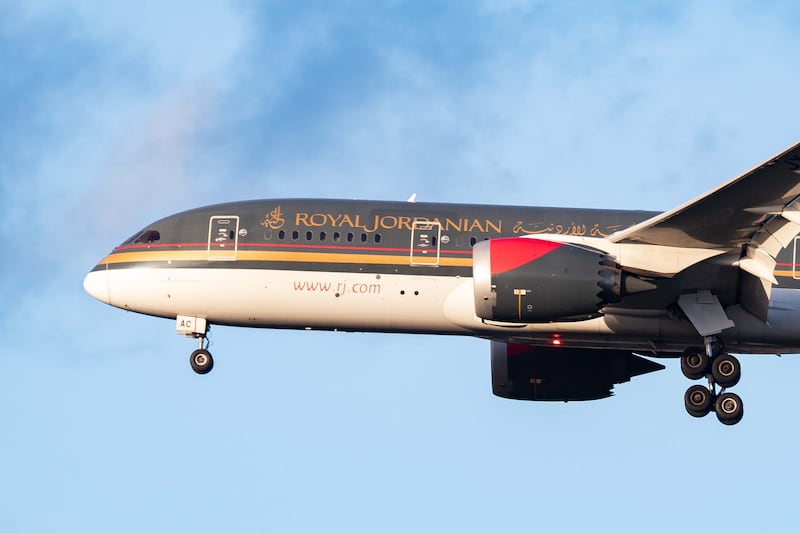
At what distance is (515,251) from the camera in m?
40.1

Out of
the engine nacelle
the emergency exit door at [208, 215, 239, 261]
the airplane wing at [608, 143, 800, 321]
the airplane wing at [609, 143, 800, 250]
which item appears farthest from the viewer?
the emergency exit door at [208, 215, 239, 261]

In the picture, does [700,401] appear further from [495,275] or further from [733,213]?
[495,275]

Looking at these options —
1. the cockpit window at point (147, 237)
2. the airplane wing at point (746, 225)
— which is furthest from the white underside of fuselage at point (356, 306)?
the airplane wing at point (746, 225)

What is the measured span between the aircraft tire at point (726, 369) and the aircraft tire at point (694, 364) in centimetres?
24

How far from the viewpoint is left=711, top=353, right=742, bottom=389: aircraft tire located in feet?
138

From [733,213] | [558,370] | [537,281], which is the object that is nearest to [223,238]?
[537,281]

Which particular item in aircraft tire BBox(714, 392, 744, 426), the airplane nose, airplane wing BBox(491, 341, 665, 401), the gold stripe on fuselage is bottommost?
aircraft tire BBox(714, 392, 744, 426)

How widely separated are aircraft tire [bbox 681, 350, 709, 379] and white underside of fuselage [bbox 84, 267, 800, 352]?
450 millimetres

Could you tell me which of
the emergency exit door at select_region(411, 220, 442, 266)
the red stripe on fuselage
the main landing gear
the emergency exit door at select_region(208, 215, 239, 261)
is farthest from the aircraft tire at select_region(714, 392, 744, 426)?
the emergency exit door at select_region(208, 215, 239, 261)

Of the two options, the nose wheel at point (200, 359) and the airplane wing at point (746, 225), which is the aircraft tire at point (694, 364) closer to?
the airplane wing at point (746, 225)

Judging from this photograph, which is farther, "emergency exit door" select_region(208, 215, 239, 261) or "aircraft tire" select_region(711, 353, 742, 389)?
"emergency exit door" select_region(208, 215, 239, 261)

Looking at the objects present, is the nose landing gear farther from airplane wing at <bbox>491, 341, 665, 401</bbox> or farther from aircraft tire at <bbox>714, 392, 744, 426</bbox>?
aircraft tire at <bbox>714, 392, 744, 426</bbox>

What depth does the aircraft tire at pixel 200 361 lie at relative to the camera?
4500 cm

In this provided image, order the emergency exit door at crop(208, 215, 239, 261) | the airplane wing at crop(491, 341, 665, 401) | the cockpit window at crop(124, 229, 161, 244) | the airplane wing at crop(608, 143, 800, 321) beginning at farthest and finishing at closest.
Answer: the airplane wing at crop(491, 341, 665, 401) < the cockpit window at crop(124, 229, 161, 244) < the emergency exit door at crop(208, 215, 239, 261) < the airplane wing at crop(608, 143, 800, 321)
